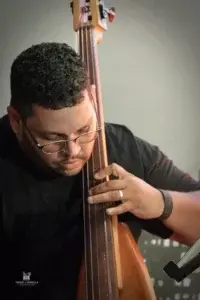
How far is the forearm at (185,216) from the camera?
0.99m

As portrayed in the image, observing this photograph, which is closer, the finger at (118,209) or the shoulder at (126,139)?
the finger at (118,209)

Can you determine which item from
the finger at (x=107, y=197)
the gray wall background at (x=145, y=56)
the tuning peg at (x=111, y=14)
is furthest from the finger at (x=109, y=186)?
the tuning peg at (x=111, y=14)

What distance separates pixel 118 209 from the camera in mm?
890

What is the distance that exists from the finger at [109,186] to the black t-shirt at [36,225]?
0.40 ft

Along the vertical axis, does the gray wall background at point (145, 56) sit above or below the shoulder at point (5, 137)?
above

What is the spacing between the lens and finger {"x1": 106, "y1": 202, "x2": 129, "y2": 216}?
2.91 feet

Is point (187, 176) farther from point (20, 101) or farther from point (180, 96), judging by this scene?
point (20, 101)

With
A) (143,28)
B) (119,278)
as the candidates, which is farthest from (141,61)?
(119,278)

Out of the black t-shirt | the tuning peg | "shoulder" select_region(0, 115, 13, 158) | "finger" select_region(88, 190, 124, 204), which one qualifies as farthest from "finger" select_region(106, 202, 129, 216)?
the tuning peg

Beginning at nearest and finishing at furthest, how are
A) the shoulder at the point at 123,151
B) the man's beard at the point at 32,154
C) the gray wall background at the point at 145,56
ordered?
the man's beard at the point at 32,154, the shoulder at the point at 123,151, the gray wall background at the point at 145,56

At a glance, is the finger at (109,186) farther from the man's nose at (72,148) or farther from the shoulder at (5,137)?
the shoulder at (5,137)

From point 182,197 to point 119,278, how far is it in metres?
0.25

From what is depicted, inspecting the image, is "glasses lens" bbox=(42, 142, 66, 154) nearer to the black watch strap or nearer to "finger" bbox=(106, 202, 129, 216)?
"finger" bbox=(106, 202, 129, 216)

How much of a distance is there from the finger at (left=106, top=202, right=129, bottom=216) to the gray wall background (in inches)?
13.6
